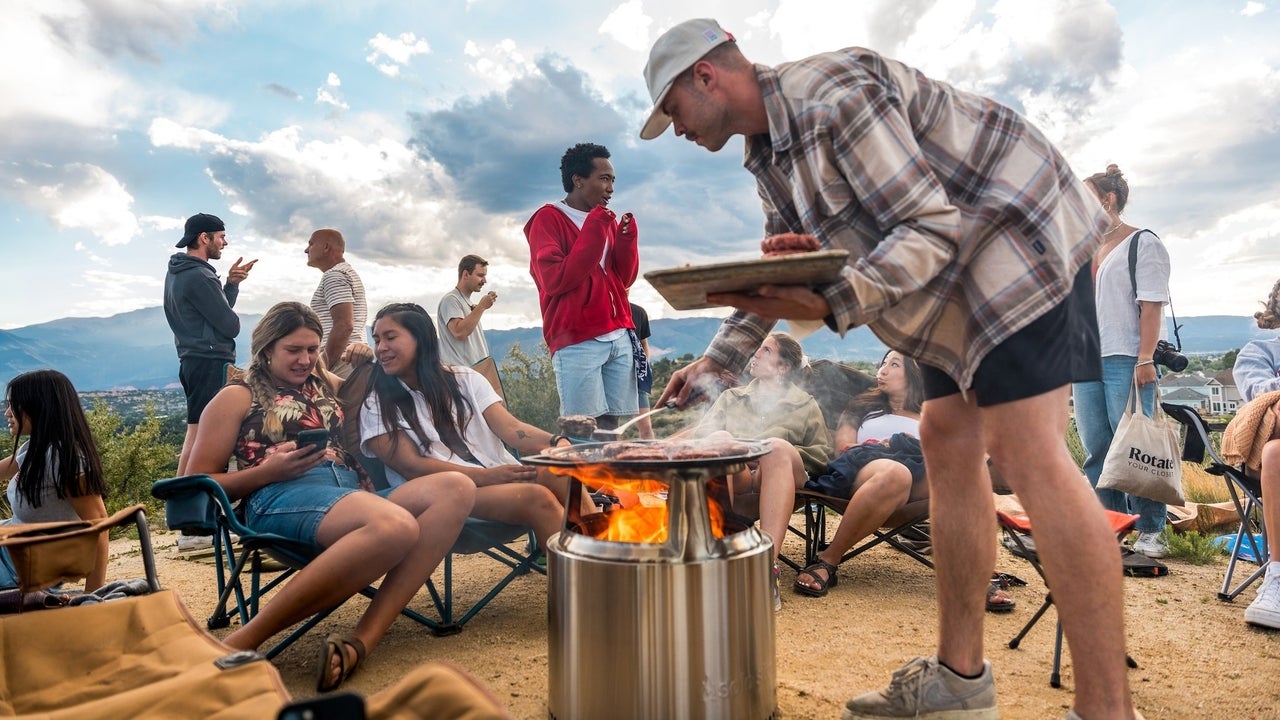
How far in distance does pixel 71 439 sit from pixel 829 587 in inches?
149

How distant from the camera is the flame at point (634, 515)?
2152 mm

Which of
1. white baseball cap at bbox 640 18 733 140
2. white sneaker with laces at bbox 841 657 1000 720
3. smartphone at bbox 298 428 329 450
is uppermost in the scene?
white baseball cap at bbox 640 18 733 140

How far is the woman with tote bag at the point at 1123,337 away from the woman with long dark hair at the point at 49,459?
5.30 metres

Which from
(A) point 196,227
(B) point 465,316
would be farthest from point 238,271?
(B) point 465,316

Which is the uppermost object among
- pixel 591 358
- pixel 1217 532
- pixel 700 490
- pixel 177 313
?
pixel 177 313

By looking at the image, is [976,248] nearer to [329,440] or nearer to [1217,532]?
[329,440]

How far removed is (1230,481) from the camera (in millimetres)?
3758

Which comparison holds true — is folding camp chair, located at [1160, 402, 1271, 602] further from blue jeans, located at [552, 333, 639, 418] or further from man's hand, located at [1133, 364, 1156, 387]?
blue jeans, located at [552, 333, 639, 418]

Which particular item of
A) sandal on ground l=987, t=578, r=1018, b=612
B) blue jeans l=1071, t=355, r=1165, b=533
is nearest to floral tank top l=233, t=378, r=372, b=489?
sandal on ground l=987, t=578, r=1018, b=612

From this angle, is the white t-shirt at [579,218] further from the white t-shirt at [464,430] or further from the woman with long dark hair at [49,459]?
the woman with long dark hair at [49,459]

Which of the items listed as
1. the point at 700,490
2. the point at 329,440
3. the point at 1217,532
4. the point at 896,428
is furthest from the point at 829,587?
the point at 1217,532

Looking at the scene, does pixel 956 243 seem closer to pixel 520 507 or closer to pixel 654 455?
pixel 654 455

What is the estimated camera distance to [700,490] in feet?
6.64

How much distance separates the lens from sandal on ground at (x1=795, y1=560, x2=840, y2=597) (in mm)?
3783
